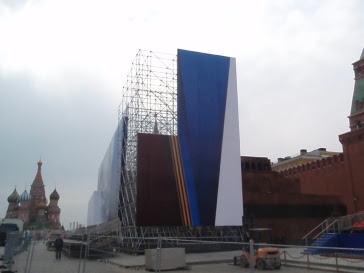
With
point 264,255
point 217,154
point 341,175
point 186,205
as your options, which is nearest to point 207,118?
point 217,154

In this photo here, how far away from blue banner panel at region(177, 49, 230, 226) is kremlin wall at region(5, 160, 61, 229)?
65865mm

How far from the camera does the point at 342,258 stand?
16109mm

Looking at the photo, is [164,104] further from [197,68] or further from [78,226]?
[78,226]

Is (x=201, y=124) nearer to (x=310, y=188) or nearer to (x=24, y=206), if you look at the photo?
(x=310, y=188)

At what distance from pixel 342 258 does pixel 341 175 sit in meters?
26.3

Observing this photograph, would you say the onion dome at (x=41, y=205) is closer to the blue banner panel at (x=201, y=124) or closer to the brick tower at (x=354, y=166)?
the brick tower at (x=354, y=166)

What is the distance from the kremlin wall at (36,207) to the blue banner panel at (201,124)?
65865 mm

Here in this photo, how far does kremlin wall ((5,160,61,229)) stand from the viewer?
86.6m

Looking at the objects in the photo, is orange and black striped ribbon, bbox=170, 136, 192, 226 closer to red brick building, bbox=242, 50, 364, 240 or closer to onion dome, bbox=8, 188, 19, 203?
red brick building, bbox=242, 50, 364, 240

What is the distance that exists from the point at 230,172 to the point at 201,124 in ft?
13.3

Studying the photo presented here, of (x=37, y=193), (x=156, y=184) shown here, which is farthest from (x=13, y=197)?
(x=156, y=184)

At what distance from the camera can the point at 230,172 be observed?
28.3 metres

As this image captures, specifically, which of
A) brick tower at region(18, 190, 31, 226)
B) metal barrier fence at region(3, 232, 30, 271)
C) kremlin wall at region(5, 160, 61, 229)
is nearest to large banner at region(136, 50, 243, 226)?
metal barrier fence at region(3, 232, 30, 271)

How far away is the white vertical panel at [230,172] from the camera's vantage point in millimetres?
27578
